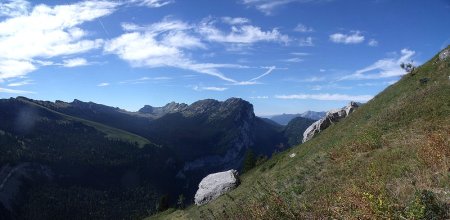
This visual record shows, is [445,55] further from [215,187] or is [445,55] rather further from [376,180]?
[376,180]

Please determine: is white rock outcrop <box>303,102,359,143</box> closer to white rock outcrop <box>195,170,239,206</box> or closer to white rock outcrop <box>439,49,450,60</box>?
white rock outcrop <box>195,170,239,206</box>

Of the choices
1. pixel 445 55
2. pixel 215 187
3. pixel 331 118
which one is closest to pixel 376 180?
pixel 215 187

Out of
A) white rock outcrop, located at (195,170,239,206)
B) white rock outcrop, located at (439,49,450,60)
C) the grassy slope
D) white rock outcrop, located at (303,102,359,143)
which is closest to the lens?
the grassy slope

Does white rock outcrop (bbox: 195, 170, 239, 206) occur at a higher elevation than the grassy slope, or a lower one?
lower

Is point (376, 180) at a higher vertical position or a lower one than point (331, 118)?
lower

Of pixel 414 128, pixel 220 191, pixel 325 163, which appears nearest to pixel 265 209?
pixel 325 163

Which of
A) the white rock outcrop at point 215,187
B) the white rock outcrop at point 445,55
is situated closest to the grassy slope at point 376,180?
the white rock outcrop at point 445,55

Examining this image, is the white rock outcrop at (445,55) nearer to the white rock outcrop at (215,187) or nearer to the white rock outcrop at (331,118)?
the white rock outcrop at (331,118)

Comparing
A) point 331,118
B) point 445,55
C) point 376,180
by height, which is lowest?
point 376,180

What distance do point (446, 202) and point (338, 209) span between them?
2.70 m

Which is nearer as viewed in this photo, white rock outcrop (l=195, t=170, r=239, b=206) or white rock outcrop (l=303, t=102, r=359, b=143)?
white rock outcrop (l=195, t=170, r=239, b=206)

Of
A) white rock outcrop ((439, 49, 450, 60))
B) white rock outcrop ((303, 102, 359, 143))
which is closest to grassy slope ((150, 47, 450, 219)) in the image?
white rock outcrop ((439, 49, 450, 60))

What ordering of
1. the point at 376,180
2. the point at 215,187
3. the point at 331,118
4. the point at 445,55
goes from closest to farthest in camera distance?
the point at 376,180, the point at 445,55, the point at 215,187, the point at 331,118

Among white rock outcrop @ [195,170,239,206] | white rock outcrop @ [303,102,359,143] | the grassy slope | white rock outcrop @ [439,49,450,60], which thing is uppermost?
white rock outcrop @ [439,49,450,60]
